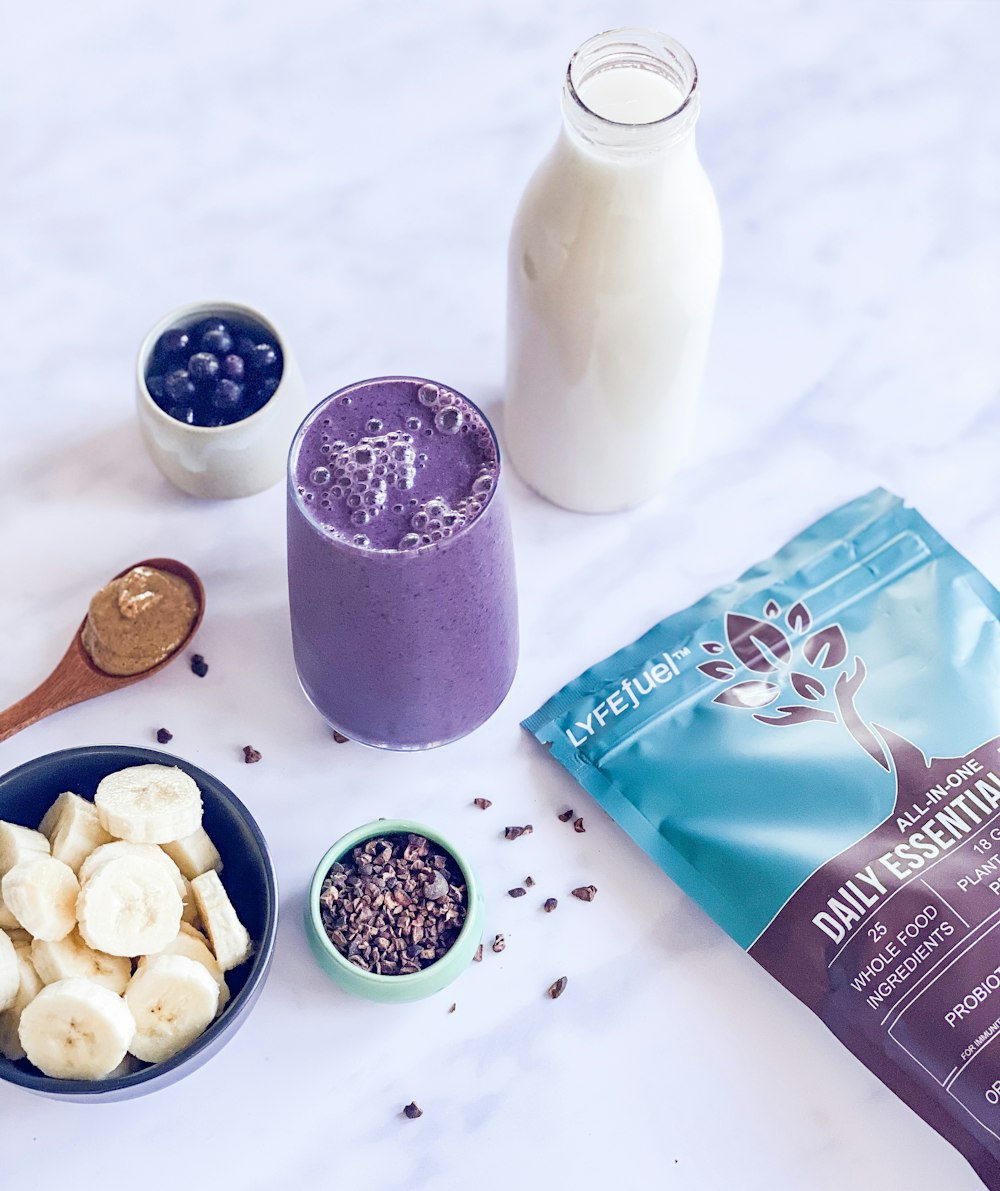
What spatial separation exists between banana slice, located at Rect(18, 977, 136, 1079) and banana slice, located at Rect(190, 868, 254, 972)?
77mm

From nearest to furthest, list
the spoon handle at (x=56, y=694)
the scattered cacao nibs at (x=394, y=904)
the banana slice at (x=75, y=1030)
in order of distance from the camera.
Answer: the banana slice at (x=75, y=1030) → the scattered cacao nibs at (x=394, y=904) → the spoon handle at (x=56, y=694)

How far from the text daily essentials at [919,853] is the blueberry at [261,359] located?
0.59m

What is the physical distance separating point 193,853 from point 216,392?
0.36m

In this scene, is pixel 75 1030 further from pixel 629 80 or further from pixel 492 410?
pixel 629 80

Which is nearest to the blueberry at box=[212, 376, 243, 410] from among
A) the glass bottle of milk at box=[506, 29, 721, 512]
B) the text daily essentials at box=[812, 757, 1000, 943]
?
the glass bottle of milk at box=[506, 29, 721, 512]

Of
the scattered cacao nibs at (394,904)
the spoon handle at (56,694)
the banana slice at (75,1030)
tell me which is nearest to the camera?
the banana slice at (75,1030)

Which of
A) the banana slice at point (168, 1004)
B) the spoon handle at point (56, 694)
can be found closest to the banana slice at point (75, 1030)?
the banana slice at point (168, 1004)

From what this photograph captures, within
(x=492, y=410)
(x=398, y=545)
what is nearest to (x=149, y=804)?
(x=398, y=545)

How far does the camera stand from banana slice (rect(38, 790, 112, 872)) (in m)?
0.91

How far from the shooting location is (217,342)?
108 centimetres

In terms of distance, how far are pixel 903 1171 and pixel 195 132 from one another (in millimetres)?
1105

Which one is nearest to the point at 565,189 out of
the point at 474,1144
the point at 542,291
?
the point at 542,291

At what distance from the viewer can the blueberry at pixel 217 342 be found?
1083mm

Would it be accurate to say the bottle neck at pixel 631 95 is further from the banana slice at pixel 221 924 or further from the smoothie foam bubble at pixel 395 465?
the banana slice at pixel 221 924
